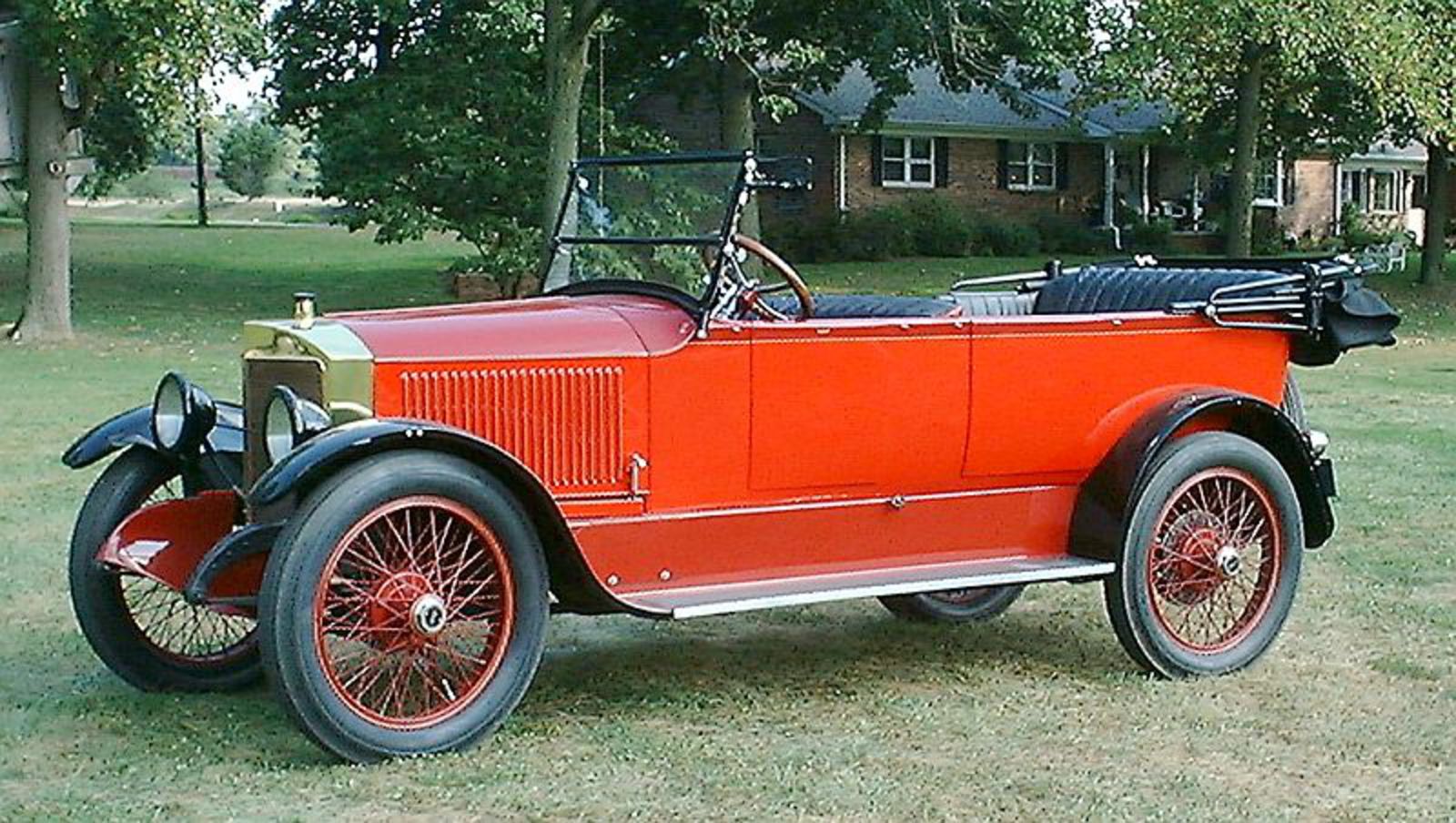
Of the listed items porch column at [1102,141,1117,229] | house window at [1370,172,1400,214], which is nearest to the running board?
porch column at [1102,141,1117,229]

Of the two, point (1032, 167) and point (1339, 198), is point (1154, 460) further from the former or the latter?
point (1339, 198)

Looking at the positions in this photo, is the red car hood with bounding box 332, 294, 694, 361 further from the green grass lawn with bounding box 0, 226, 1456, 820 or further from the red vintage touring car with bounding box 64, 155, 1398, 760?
the green grass lawn with bounding box 0, 226, 1456, 820

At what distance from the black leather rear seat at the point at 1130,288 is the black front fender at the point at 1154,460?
1.37ft

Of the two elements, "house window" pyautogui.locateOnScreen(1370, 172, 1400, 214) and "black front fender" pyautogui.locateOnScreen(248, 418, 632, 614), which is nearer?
"black front fender" pyautogui.locateOnScreen(248, 418, 632, 614)

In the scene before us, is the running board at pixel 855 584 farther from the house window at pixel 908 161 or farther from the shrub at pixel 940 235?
the house window at pixel 908 161

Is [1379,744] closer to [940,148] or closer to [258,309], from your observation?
[258,309]

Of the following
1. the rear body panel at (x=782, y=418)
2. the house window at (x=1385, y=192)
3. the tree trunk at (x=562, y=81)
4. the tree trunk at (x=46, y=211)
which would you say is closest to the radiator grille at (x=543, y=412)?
the rear body panel at (x=782, y=418)

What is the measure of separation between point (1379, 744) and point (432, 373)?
2.90 m

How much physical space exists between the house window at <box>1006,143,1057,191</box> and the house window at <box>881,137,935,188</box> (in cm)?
189

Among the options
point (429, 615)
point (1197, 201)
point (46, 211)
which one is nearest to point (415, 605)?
point (429, 615)

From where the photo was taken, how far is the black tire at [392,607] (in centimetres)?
518

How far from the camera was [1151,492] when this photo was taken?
6418 mm

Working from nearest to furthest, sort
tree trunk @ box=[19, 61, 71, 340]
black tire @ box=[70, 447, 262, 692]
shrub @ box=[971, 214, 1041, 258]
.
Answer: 1. black tire @ box=[70, 447, 262, 692]
2. tree trunk @ box=[19, 61, 71, 340]
3. shrub @ box=[971, 214, 1041, 258]

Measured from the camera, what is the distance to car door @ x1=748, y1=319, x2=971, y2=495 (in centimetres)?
598
